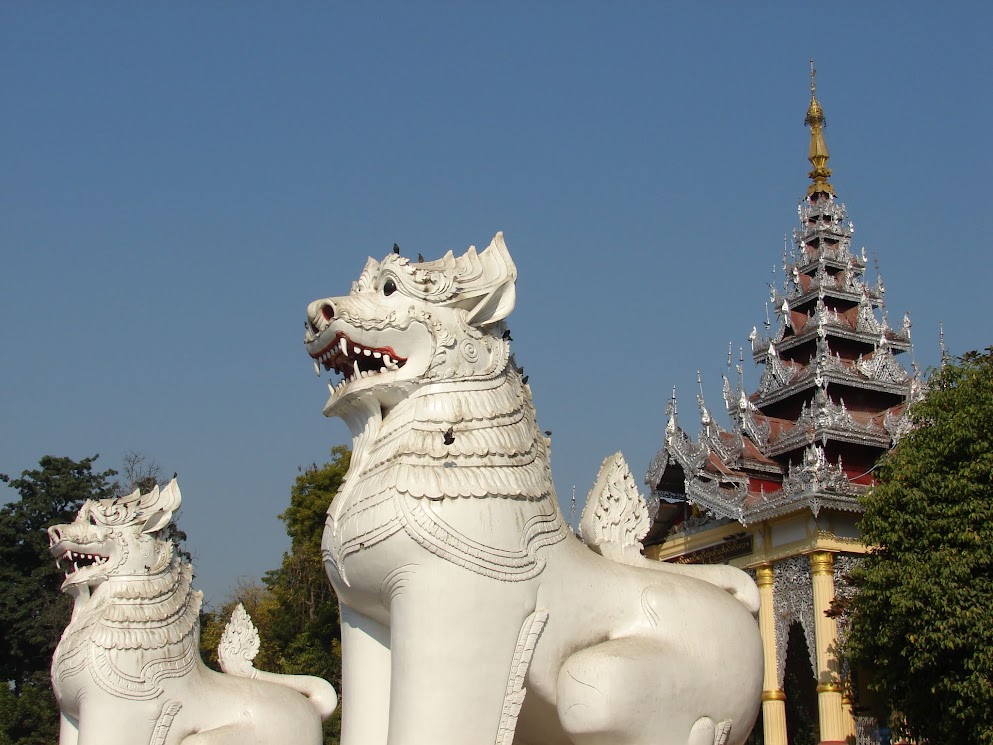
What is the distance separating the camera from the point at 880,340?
24844 millimetres

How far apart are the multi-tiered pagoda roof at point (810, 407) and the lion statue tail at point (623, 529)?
14.4 metres

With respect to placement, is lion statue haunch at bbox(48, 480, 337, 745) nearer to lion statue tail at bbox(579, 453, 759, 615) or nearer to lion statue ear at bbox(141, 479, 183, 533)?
lion statue ear at bbox(141, 479, 183, 533)

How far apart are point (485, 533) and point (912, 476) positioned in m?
9.83

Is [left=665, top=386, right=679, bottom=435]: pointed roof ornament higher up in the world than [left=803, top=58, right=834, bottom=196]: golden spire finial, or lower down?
lower down

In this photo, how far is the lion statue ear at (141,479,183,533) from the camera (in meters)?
8.65

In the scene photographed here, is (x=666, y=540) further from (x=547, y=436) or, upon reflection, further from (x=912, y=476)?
(x=547, y=436)

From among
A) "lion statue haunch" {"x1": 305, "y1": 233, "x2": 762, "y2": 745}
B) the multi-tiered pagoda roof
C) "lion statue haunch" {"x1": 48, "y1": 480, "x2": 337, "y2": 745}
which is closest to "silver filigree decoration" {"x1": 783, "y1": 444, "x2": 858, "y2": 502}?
the multi-tiered pagoda roof

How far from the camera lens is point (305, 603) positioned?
2683 centimetres

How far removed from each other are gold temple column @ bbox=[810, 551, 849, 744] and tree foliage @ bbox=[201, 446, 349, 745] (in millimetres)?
Answer: 9394

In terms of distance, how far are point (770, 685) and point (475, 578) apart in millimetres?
17034

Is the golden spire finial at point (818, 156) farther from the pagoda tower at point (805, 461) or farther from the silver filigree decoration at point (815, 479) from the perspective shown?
the silver filigree decoration at point (815, 479)

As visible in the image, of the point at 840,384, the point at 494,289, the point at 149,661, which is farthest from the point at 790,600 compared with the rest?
the point at 494,289

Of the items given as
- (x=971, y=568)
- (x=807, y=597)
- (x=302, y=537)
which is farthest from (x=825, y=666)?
(x=302, y=537)

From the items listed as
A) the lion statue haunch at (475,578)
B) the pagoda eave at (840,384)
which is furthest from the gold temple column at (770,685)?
the lion statue haunch at (475,578)
